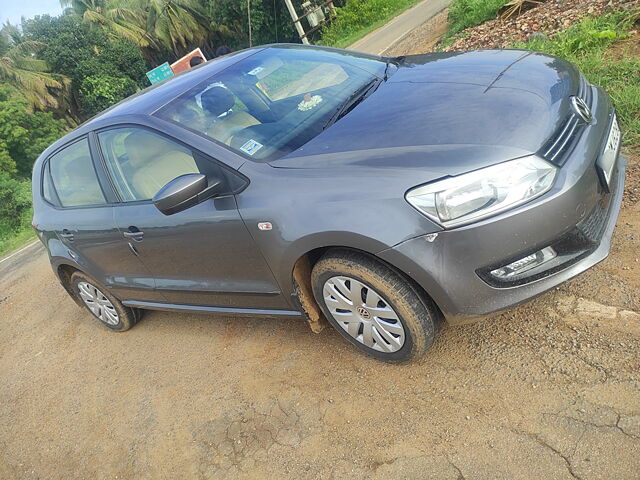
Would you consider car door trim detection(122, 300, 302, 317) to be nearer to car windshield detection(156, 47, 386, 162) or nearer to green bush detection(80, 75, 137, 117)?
car windshield detection(156, 47, 386, 162)

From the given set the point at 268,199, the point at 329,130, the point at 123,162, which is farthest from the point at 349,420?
the point at 123,162

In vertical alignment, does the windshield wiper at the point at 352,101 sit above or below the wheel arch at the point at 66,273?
above

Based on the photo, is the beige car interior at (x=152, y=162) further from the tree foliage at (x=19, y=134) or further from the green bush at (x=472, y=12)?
the tree foliage at (x=19, y=134)

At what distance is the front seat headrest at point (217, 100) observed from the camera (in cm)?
293

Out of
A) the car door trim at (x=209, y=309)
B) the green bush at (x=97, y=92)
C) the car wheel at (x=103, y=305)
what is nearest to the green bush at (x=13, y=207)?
the car wheel at (x=103, y=305)

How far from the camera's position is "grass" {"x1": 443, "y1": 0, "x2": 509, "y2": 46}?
9245mm

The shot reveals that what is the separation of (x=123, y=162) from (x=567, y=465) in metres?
2.97

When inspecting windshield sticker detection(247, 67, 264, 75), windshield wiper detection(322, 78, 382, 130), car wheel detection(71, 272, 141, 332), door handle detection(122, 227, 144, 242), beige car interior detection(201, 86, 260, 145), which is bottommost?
car wheel detection(71, 272, 141, 332)

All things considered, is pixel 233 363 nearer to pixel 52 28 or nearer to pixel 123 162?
pixel 123 162

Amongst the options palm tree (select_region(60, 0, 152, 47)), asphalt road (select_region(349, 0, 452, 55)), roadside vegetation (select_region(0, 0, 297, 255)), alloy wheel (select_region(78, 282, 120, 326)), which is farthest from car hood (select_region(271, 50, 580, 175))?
palm tree (select_region(60, 0, 152, 47))

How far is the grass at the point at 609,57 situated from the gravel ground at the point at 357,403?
762 mm

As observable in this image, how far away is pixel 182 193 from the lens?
2416 mm

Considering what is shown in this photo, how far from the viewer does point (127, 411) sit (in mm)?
3215

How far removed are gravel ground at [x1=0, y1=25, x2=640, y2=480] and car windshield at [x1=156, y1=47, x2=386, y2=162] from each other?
131 cm
